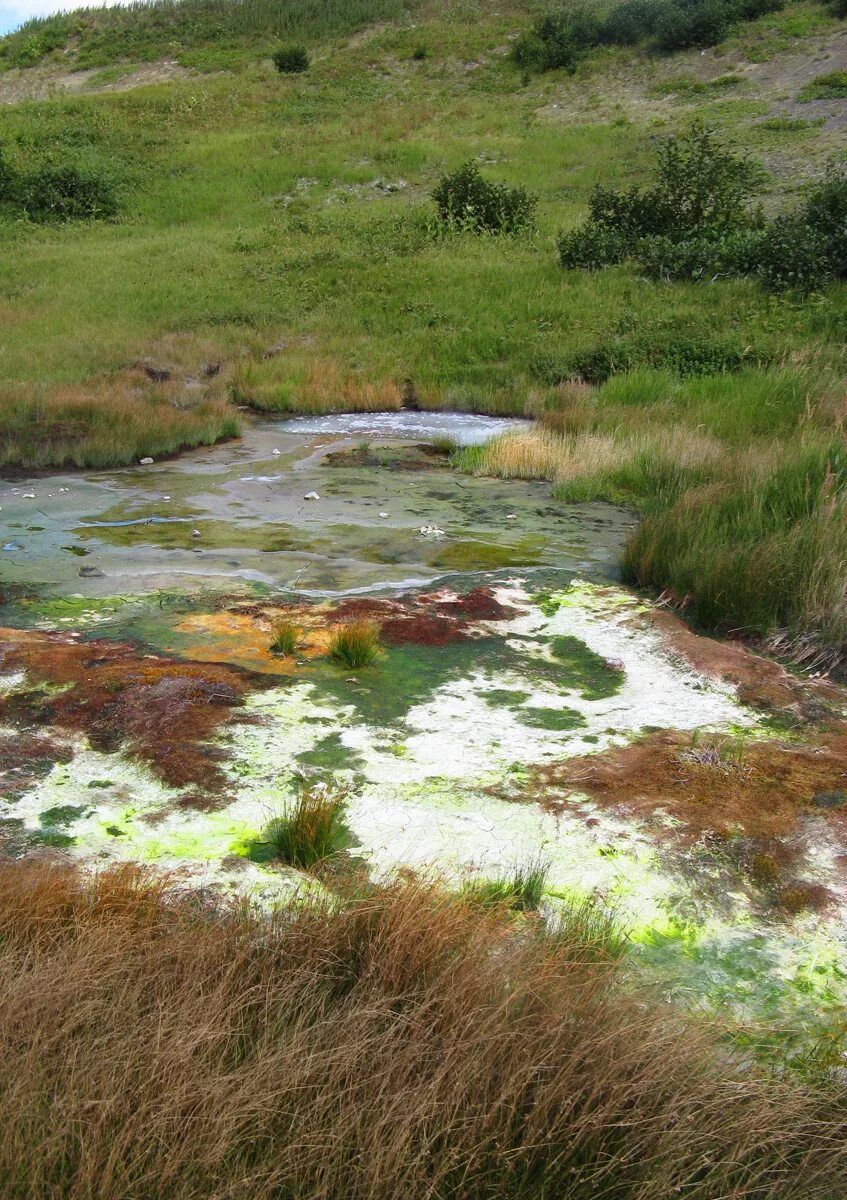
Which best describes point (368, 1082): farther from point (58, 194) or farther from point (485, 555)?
point (58, 194)

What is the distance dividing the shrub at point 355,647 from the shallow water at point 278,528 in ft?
4.24

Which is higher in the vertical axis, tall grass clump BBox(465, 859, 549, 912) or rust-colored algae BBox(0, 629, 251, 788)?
rust-colored algae BBox(0, 629, 251, 788)

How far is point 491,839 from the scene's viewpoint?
3.73 metres

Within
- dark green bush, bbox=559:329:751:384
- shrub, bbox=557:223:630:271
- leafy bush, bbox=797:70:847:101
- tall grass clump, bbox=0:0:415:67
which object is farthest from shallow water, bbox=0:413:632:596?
tall grass clump, bbox=0:0:415:67

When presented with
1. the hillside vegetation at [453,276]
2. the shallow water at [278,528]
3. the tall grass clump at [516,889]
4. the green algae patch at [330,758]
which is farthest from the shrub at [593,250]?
the tall grass clump at [516,889]

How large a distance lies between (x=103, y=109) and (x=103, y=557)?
114ft

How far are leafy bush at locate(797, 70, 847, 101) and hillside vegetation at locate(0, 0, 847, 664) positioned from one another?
20 cm

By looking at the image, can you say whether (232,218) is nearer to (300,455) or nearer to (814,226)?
(814,226)

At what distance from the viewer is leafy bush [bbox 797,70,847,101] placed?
96.8 feet

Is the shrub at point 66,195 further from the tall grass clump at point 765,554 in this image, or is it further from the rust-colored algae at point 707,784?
the rust-colored algae at point 707,784

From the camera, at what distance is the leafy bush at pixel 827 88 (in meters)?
29.5

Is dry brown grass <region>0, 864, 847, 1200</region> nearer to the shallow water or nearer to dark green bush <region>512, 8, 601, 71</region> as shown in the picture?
the shallow water

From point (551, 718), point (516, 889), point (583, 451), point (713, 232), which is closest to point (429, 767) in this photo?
point (551, 718)

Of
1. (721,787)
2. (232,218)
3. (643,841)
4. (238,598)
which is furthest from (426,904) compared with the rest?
(232,218)
